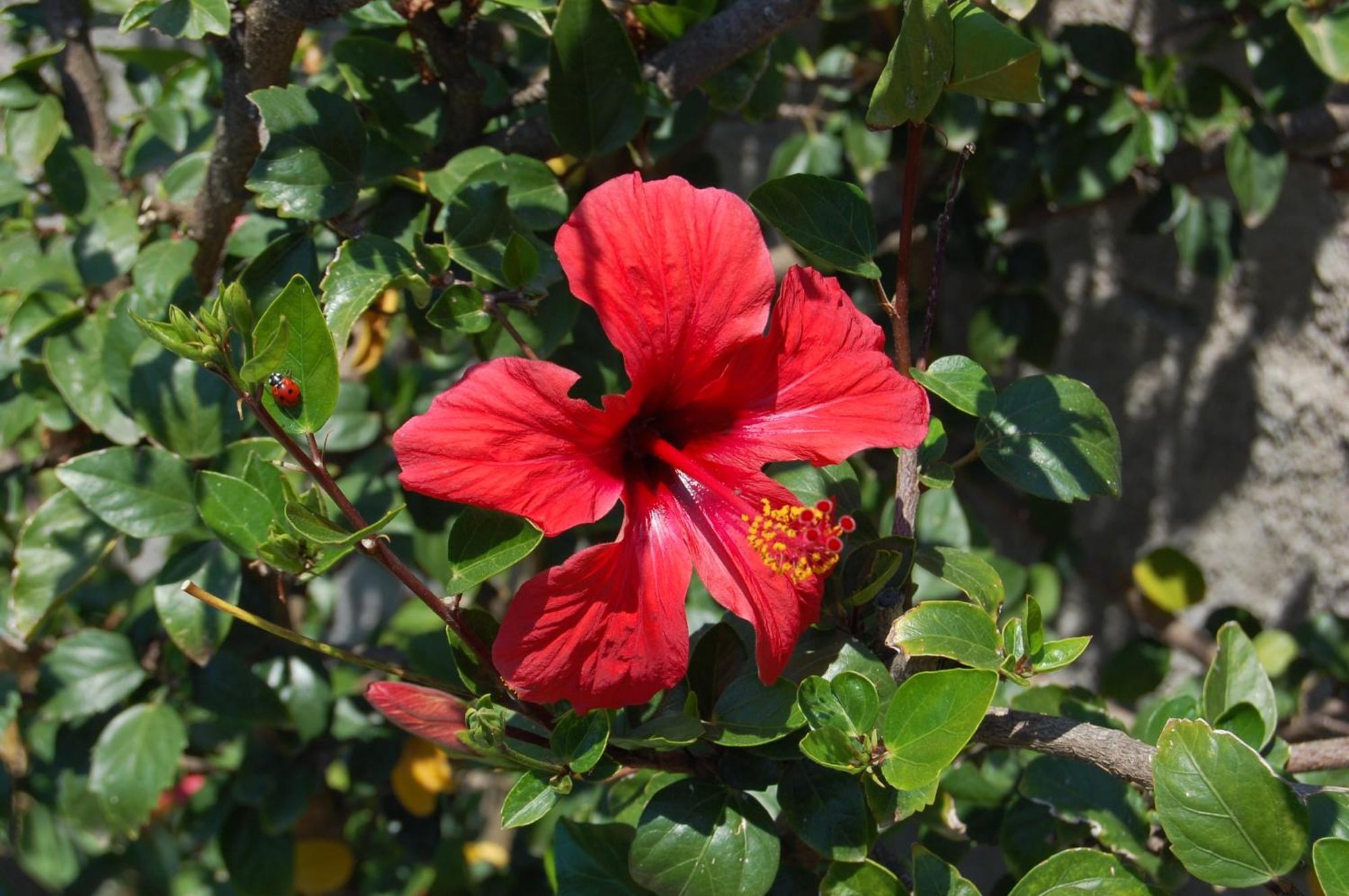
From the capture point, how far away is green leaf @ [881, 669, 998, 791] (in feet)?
2.43

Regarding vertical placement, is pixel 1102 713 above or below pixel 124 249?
below

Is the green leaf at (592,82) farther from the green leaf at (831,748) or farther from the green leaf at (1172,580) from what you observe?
the green leaf at (1172,580)

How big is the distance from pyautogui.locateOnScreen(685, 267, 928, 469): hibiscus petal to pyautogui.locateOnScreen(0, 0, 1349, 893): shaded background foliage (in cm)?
9

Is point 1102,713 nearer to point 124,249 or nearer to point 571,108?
point 571,108

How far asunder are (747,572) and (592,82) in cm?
44

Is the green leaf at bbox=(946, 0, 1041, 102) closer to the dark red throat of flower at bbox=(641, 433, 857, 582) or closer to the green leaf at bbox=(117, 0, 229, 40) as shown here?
the dark red throat of flower at bbox=(641, 433, 857, 582)

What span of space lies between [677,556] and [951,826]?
1.37ft

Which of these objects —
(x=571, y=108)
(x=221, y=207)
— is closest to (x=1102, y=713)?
(x=571, y=108)

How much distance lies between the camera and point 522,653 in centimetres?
77

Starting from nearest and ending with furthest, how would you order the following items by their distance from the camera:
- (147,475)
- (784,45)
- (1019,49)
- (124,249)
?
1. (1019,49)
2. (147,475)
3. (124,249)
4. (784,45)

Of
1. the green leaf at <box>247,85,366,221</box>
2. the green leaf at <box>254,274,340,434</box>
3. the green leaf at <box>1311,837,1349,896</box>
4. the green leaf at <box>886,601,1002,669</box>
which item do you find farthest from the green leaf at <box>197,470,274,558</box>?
the green leaf at <box>1311,837,1349,896</box>

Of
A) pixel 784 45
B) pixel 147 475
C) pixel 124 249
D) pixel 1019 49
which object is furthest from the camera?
pixel 784 45

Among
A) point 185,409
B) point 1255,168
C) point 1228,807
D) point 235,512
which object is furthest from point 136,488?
point 1255,168

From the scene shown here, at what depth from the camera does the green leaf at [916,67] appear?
2.45ft
